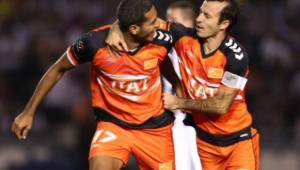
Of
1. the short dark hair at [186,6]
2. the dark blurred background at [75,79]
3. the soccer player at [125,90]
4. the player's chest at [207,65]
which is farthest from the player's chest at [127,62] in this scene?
the dark blurred background at [75,79]

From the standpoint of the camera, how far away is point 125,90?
9.53m

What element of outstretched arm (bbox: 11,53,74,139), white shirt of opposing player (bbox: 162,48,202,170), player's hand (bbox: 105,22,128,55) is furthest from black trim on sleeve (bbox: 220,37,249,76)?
outstretched arm (bbox: 11,53,74,139)

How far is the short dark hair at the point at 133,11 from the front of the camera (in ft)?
30.5

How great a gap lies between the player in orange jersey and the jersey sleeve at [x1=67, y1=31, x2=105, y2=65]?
71 centimetres

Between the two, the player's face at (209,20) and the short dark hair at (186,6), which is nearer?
the player's face at (209,20)

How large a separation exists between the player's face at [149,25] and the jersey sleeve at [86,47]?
1.10ft

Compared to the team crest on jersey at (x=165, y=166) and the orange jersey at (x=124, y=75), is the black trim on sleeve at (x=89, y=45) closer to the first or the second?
the orange jersey at (x=124, y=75)

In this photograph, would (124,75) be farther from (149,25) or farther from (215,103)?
(215,103)

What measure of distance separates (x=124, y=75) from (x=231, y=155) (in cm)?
119

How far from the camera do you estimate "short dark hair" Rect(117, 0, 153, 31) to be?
930cm

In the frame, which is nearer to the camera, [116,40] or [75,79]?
[116,40]

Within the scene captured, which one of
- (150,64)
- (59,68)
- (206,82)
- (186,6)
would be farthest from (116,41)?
(186,6)

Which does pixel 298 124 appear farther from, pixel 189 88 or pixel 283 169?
pixel 189 88

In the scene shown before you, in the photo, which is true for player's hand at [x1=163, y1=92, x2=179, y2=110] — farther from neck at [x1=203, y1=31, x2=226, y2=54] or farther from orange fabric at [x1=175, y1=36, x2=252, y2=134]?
neck at [x1=203, y1=31, x2=226, y2=54]
